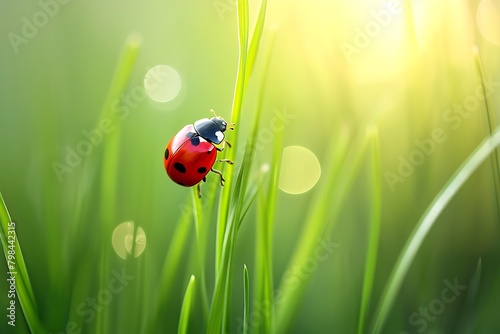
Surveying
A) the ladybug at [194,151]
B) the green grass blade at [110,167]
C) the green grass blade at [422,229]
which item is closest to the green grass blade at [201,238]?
the ladybug at [194,151]

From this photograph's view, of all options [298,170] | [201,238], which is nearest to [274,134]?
[298,170]

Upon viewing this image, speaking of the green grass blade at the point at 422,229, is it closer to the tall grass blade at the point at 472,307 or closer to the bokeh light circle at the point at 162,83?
the tall grass blade at the point at 472,307

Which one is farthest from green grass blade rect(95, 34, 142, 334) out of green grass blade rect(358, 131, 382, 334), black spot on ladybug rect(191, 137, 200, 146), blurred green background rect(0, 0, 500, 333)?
green grass blade rect(358, 131, 382, 334)

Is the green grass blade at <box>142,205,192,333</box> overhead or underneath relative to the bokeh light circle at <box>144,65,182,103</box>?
underneath

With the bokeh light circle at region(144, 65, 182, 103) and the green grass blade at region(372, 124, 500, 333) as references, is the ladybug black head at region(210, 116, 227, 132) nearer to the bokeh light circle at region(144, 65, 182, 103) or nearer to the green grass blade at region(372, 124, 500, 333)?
the bokeh light circle at region(144, 65, 182, 103)

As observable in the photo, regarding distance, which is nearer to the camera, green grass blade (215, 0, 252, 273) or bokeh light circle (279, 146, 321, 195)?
green grass blade (215, 0, 252, 273)

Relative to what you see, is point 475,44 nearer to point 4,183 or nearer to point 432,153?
point 432,153

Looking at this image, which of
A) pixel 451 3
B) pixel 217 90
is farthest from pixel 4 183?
pixel 451 3
